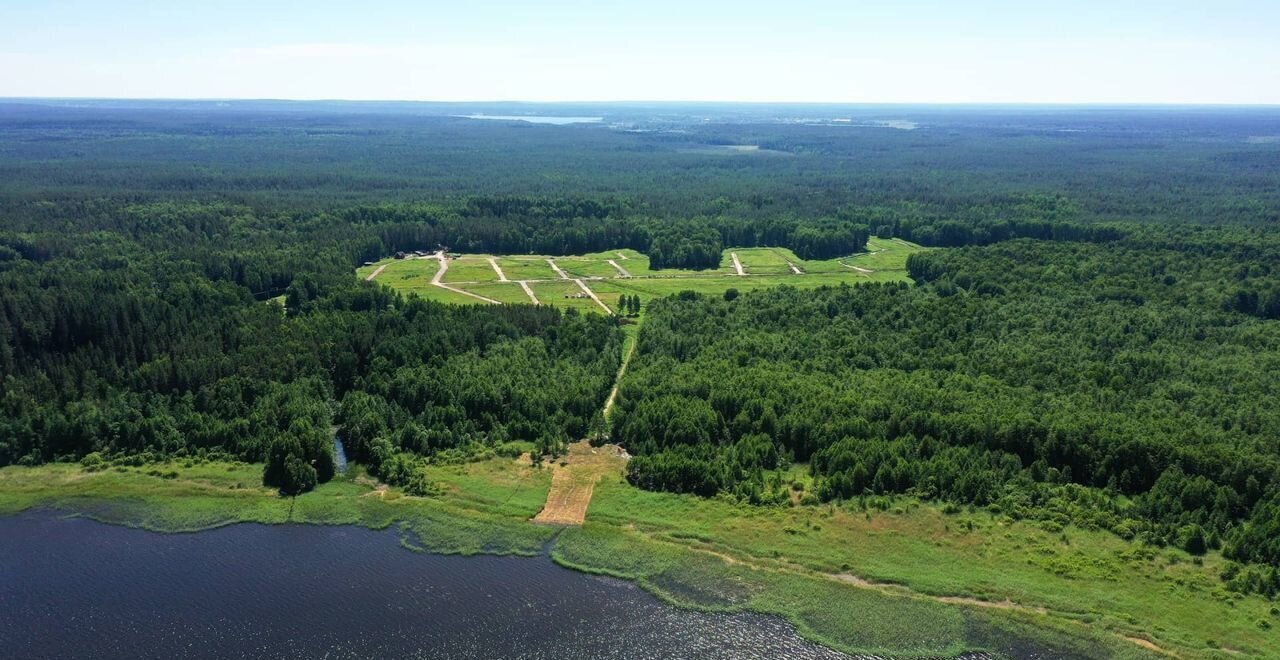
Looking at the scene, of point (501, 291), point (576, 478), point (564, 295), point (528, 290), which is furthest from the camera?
point (528, 290)

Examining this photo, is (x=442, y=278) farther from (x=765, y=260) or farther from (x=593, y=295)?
(x=765, y=260)

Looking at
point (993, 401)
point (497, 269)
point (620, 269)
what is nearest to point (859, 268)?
point (620, 269)

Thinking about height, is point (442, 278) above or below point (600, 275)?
above

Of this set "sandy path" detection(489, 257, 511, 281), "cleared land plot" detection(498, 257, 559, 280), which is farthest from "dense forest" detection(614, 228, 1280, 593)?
"sandy path" detection(489, 257, 511, 281)

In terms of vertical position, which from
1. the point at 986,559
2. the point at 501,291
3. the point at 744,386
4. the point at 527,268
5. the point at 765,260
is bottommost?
the point at 765,260

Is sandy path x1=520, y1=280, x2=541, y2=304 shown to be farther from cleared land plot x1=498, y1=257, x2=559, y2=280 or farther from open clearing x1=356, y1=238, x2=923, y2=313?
cleared land plot x1=498, y1=257, x2=559, y2=280

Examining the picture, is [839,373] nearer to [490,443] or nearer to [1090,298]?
[490,443]
